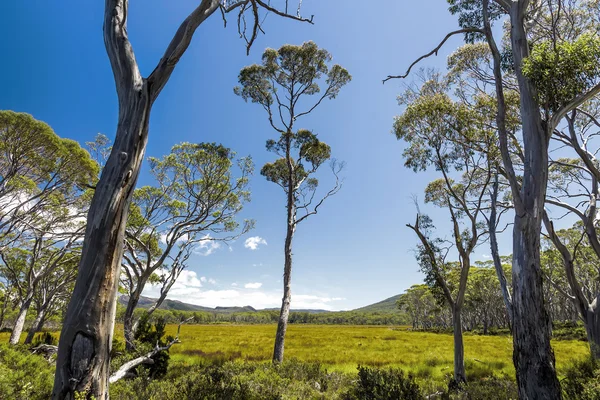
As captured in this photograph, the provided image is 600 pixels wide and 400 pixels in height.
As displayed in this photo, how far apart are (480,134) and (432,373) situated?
1096 cm

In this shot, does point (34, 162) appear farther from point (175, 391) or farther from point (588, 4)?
point (588, 4)

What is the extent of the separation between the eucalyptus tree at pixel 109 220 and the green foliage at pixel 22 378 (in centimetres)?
268

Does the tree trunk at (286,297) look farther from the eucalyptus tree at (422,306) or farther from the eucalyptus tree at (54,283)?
the eucalyptus tree at (422,306)

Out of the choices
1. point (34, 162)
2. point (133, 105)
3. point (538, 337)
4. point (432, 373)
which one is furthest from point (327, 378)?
point (34, 162)

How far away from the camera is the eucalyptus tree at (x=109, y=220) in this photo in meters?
1.88

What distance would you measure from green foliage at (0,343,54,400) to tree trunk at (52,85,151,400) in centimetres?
267

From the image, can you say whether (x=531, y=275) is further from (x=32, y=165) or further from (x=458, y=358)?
(x=32, y=165)

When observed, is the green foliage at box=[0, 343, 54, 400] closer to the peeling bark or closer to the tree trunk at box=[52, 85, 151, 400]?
the tree trunk at box=[52, 85, 151, 400]

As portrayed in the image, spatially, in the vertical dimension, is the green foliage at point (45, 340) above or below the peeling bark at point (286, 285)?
below


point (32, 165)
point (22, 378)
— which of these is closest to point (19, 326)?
point (32, 165)

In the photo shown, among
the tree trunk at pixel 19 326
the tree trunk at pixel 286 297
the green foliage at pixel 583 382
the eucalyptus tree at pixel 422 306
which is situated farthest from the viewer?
the eucalyptus tree at pixel 422 306

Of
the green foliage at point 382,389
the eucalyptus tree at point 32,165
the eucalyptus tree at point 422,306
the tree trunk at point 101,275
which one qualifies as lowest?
the eucalyptus tree at point 422,306

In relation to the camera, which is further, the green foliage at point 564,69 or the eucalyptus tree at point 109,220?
the green foliage at point 564,69

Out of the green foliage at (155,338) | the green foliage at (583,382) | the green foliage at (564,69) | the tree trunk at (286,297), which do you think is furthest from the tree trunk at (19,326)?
the green foliage at (564,69)
